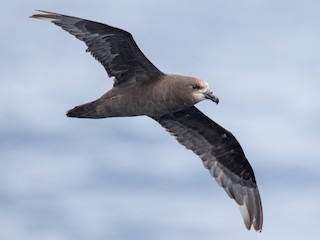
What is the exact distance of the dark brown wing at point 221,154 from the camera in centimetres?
2045

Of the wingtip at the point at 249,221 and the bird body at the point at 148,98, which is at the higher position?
the bird body at the point at 148,98

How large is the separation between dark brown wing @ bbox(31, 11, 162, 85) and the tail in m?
0.74

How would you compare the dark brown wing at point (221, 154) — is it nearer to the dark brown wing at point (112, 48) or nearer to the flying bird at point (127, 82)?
the flying bird at point (127, 82)

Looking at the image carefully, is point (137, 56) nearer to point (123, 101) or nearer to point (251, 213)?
point (123, 101)

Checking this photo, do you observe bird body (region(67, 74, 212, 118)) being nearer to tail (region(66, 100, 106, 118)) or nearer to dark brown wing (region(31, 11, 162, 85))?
tail (region(66, 100, 106, 118))

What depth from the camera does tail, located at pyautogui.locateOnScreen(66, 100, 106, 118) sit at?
18438 millimetres

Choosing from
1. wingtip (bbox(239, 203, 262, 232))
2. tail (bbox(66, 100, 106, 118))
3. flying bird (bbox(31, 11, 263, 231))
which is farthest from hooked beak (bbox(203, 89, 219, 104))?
wingtip (bbox(239, 203, 262, 232))

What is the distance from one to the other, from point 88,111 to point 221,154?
4.05m

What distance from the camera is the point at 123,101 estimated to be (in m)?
18.2

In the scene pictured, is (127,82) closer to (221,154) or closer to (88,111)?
(88,111)

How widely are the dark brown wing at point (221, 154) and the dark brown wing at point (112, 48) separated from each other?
2127 mm

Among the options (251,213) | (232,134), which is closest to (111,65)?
(232,134)

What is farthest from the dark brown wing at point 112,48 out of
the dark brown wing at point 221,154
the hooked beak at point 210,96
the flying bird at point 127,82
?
the dark brown wing at point 221,154

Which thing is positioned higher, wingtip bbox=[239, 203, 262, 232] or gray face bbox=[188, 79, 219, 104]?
gray face bbox=[188, 79, 219, 104]
